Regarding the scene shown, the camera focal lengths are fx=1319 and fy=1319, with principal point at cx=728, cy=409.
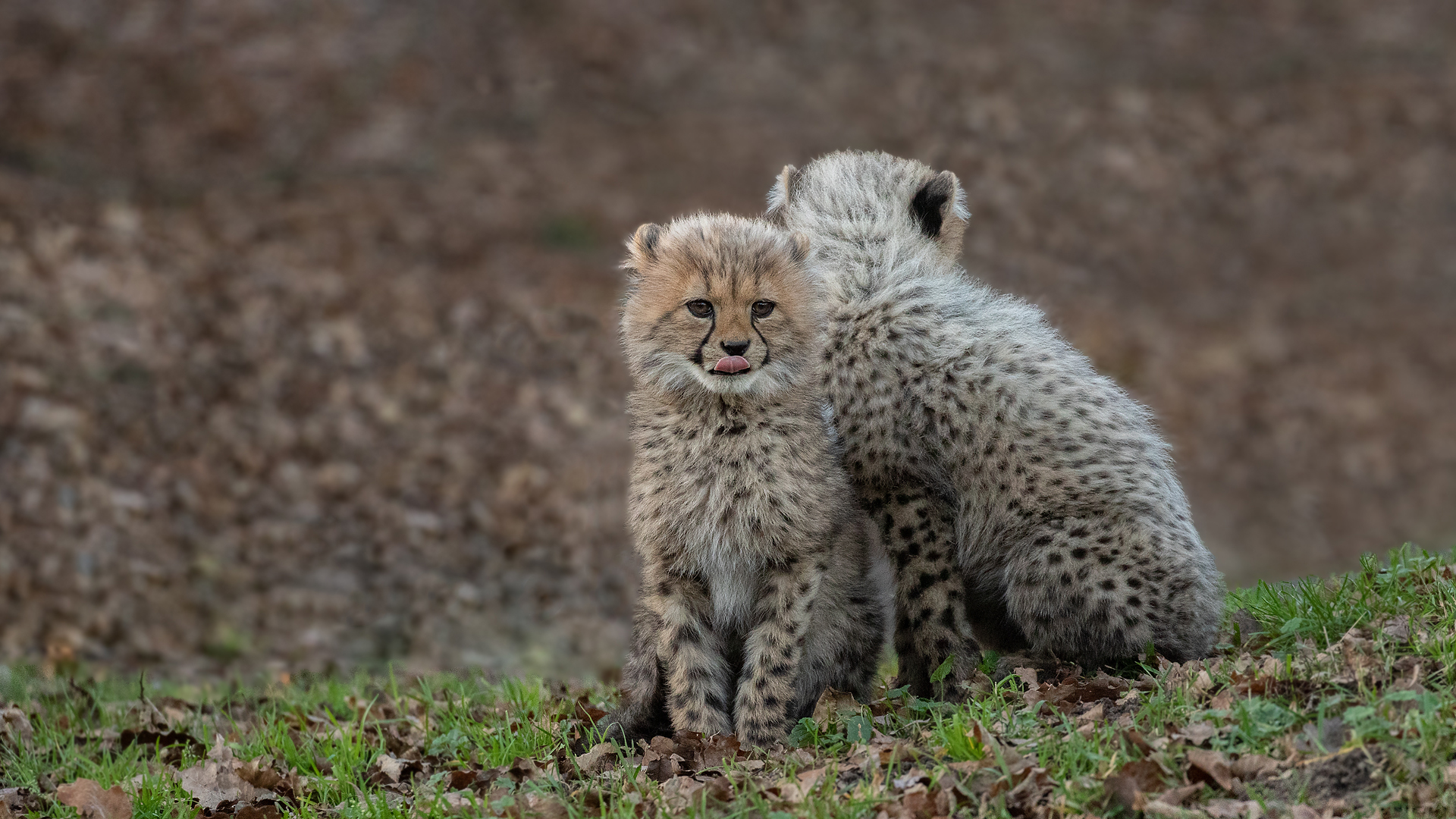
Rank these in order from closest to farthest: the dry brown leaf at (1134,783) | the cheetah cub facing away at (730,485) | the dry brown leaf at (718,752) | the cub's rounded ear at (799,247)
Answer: the dry brown leaf at (1134,783) → the dry brown leaf at (718,752) → the cheetah cub facing away at (730,485) → the cub's rounded ear at (799,247)

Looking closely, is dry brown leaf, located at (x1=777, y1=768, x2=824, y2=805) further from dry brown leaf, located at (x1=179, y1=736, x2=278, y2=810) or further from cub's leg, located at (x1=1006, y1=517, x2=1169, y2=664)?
dry brown leaf, located at (x1=179, y1=736, x2=278, y2=810)

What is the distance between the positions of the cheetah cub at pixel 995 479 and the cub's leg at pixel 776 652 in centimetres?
63

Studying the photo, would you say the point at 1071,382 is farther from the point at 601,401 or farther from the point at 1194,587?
the point at 601,401

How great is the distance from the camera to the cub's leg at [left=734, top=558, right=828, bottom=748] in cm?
488

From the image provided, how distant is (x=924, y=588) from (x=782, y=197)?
2030 mm

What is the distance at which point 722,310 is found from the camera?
15.8 ft

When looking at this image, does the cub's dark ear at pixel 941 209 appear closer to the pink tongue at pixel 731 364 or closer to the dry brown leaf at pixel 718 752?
the pink tongue at pixel 731 364

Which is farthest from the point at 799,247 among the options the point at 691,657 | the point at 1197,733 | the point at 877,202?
the point at 1197,733

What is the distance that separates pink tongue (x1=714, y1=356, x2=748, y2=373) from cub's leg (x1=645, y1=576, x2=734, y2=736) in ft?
2.80

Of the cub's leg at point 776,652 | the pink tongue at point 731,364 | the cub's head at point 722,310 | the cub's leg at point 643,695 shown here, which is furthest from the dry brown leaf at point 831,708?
the pink tongue at point 731,364

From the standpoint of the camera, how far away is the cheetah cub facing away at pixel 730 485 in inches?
192

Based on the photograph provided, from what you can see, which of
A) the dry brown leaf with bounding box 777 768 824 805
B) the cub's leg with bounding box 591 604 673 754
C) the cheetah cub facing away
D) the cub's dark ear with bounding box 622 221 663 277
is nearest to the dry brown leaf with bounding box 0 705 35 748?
the cub's leg with bounding box 591 604 673 754

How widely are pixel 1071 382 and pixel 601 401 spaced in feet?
23.0

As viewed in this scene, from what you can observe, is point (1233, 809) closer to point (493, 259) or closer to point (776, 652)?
point (776, 652)
